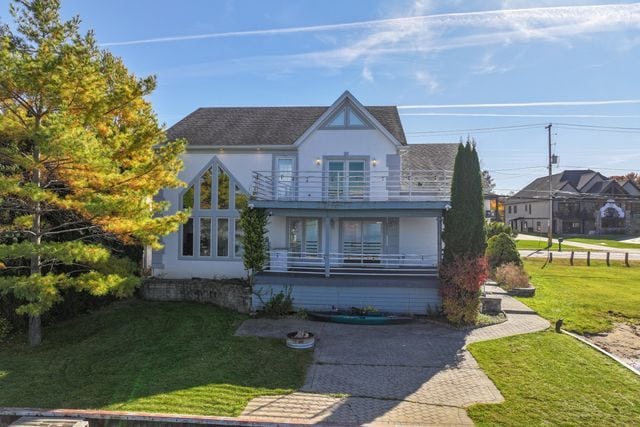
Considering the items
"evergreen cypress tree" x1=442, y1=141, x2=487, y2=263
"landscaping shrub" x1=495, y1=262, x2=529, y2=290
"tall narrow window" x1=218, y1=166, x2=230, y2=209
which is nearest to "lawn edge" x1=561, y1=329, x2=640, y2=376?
"evergreen cypress tree" x1=442, y1=141, x2=487, y2=263

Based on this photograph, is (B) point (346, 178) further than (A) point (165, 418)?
Yes

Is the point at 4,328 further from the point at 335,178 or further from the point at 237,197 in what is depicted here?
the point at 335,178

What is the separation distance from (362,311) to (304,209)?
466 centimetres

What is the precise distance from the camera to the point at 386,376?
31.0 ft

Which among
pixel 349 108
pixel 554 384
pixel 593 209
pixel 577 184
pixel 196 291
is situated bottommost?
pixel 554 384

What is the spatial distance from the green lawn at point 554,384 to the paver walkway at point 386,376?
1.29 feet

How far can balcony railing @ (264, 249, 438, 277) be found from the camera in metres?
16.0

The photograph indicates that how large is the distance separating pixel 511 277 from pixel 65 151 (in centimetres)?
1915

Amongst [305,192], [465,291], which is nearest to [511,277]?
[465,291]

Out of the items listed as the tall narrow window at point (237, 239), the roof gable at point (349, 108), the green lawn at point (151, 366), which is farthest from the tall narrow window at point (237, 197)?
the green lawn at point (151, 366)

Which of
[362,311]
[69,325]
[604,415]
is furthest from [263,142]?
[604,415]

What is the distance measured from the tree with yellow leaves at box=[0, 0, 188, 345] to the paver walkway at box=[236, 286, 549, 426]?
214 inches

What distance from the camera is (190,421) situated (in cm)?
721

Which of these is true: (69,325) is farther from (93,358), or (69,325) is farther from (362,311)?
(362,311)
